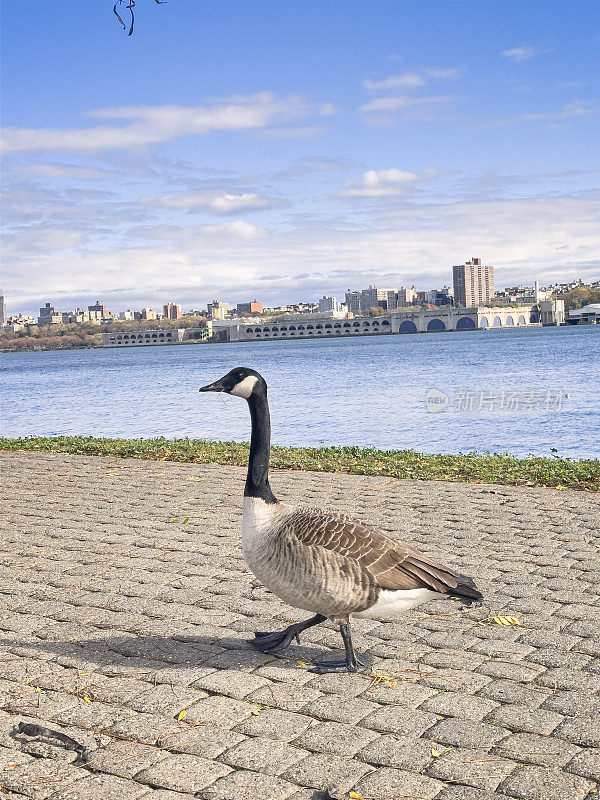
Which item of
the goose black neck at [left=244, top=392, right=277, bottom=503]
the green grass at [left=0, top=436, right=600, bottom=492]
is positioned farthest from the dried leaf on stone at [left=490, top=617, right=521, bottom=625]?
the green grass at [left=0, top=436, right=600, bottom=492]

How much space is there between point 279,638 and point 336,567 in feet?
2.67

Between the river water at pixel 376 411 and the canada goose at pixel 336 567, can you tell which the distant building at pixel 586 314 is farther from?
the canada goose at pixel 336 567

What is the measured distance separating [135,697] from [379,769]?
1.54 metres

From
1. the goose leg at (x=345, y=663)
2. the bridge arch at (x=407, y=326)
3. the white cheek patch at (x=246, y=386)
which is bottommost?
the goose leg at (x=345, y=663)

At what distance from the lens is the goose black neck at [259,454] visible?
521 cm

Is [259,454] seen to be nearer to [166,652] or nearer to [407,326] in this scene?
[166,652]

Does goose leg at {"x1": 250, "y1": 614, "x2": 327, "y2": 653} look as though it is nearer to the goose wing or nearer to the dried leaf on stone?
the goose wing

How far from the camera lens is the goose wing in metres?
4.86

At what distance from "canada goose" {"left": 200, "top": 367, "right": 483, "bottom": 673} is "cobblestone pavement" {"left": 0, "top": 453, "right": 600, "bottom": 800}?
0.44 m

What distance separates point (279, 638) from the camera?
5.27 metres

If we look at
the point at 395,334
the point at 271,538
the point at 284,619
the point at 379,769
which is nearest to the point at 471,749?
the point at 379,769

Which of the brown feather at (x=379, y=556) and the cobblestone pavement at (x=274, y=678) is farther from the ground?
the brown feather at (x=379, y=556)

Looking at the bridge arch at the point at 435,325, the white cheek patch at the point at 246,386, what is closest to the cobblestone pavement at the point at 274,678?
the white cheek patch at the point at 246,386

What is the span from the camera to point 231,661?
5121 millimetres
